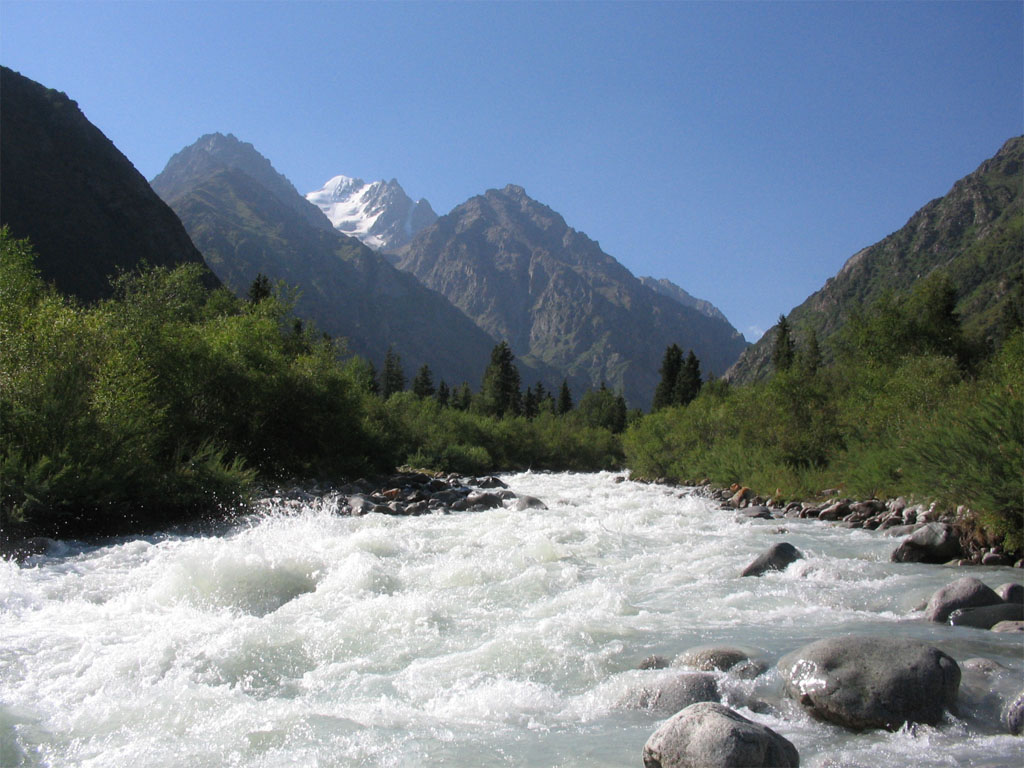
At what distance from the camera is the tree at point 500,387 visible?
87.8 meters

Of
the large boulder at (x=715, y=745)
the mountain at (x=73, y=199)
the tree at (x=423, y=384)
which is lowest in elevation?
the large boulder at (x=715, y=745)

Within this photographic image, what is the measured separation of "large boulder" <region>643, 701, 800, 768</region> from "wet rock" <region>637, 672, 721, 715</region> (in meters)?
0.99

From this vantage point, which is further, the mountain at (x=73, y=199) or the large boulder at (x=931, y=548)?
the mountain at (x=73, y=199)

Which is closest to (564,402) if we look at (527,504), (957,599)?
(527,504)

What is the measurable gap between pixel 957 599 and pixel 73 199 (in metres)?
115

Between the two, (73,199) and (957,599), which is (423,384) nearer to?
(73,199)

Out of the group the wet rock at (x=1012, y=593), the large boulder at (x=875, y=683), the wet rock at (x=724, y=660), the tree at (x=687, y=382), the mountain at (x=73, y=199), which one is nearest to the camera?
Result: the large boulder at (x=875, y=683)

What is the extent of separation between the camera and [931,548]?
11.6m

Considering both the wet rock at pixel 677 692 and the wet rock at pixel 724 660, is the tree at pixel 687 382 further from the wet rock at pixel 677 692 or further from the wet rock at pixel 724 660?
the wet rock at pixel 677 692

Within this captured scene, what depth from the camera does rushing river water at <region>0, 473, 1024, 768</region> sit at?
15.9 ft

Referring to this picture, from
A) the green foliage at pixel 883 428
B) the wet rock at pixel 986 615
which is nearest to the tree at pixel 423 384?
the green foliage at pixel 883 428

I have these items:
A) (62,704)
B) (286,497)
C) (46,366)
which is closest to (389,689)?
(62,704)

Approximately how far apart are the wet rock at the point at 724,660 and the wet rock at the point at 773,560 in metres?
4.33

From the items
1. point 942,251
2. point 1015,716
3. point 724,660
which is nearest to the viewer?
point 1015,716
